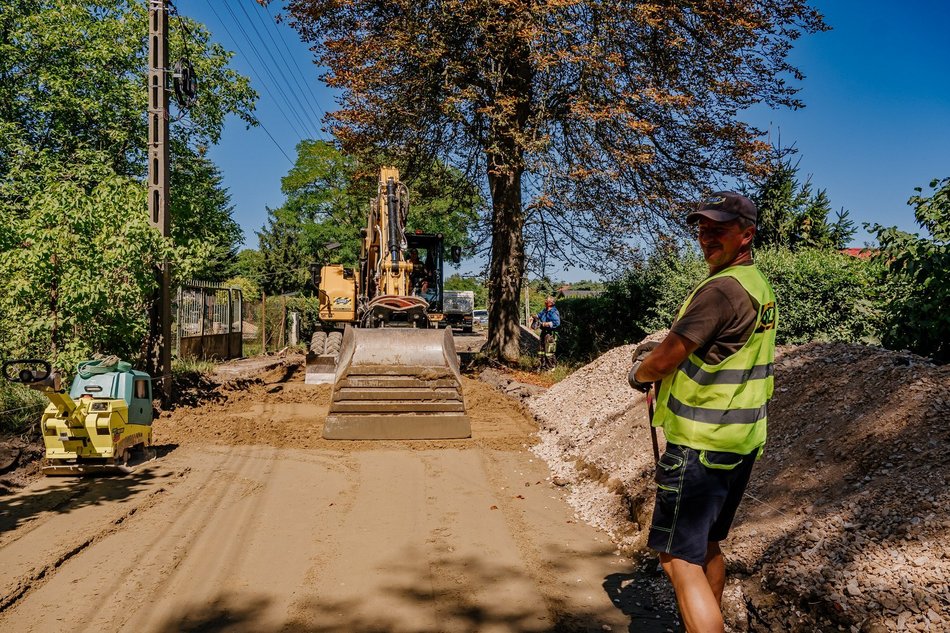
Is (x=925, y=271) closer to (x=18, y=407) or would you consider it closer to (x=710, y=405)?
(x=710, y=405)

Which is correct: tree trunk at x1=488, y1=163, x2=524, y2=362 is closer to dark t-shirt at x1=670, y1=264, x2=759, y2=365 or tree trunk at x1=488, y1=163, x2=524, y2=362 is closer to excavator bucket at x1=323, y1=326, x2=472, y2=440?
excavator bucket at x1=323, y1=326, x2=472, y2=440

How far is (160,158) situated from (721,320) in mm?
10062

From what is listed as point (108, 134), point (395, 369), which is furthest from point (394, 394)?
point (108, 134)

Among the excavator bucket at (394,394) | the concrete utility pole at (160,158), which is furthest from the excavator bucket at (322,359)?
the excavator bucket at (394,394)

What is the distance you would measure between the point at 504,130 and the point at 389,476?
29.5 feet

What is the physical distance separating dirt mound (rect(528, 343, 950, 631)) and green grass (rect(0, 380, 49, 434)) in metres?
6.07

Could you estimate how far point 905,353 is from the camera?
578cm

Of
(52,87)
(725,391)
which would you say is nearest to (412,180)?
(52,87)

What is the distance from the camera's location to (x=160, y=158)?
34.2 feet

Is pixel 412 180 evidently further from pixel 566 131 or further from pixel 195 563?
pixel 195 563

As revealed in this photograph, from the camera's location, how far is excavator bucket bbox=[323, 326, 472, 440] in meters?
8.34

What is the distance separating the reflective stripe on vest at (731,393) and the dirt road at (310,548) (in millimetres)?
1482

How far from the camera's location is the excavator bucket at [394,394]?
8336 millimetres

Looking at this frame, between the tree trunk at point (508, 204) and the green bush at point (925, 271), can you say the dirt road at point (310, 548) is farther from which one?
the tree trunk at point (508, 204)
